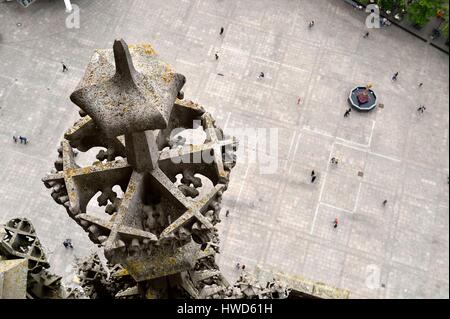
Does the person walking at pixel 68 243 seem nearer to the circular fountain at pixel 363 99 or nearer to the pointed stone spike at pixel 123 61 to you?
the circular fountain at pixel 363 99

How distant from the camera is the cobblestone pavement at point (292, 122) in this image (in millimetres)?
47594

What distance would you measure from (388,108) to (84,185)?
44.3m

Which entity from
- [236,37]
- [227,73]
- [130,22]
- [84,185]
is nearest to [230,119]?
[227,73]

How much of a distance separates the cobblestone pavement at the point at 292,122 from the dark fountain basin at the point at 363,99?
787 mm

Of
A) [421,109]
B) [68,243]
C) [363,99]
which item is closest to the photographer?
[68,243]

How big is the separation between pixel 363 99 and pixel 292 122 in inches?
279

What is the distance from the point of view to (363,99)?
178 feet

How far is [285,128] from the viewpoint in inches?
2092

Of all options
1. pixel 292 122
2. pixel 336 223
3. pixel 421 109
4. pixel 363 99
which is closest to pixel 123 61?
pixel 336 223

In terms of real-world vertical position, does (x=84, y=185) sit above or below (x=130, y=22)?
above

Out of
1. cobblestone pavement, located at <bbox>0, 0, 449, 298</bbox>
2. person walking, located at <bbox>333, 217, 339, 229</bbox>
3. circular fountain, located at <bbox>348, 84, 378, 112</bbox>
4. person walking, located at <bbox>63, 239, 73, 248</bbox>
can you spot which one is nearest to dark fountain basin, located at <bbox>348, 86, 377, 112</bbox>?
circular fountain, located at <bbox>348, 84, 378, 112</bbox>

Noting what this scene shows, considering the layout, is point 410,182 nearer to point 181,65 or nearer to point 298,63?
point 298,63

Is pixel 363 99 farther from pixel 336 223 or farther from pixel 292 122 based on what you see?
pixel 336 223
